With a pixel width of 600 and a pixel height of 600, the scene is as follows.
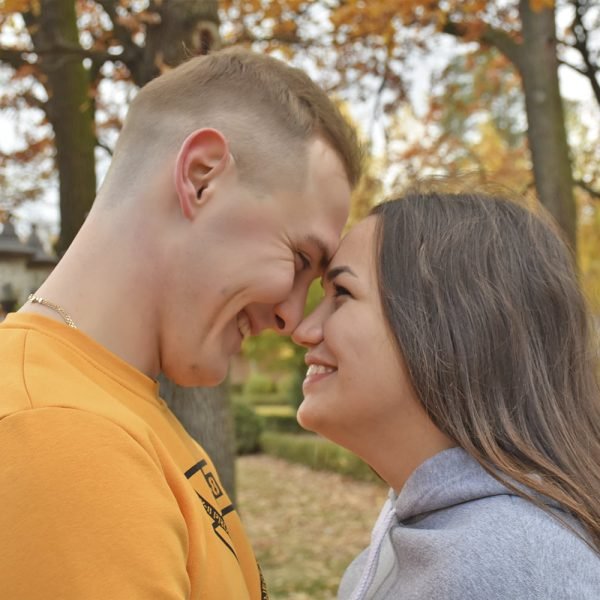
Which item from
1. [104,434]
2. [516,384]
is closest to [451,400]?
Result: [516,384]

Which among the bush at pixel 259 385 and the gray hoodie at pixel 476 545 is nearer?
the gray hoodie at pixel 476 545

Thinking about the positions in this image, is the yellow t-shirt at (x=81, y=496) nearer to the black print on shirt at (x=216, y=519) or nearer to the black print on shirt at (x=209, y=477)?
the black print on shirt at (x=216, y=519)

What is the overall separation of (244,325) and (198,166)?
1.40ft

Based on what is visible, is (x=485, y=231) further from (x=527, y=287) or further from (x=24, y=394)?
(x=24, y=394)

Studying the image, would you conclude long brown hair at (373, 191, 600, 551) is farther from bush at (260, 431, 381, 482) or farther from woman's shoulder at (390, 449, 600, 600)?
bush at (260, 431, 381, 482)

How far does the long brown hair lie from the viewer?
189 cm

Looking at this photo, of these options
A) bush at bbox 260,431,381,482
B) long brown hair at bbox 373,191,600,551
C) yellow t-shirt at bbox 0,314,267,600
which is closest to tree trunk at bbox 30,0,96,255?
long brown hair at bbox 373,191,600,551

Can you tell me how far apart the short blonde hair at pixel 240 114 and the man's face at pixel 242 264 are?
48 mm

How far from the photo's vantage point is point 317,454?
15.0 metres

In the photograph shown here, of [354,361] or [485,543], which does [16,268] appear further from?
[485,543]

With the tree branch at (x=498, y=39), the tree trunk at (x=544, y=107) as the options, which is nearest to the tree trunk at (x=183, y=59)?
the tree trunk at (x=544, y=107)

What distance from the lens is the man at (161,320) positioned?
1.23m

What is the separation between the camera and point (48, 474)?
48.9 inches

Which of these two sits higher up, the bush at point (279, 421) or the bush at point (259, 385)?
the bush at point (279, 421)
